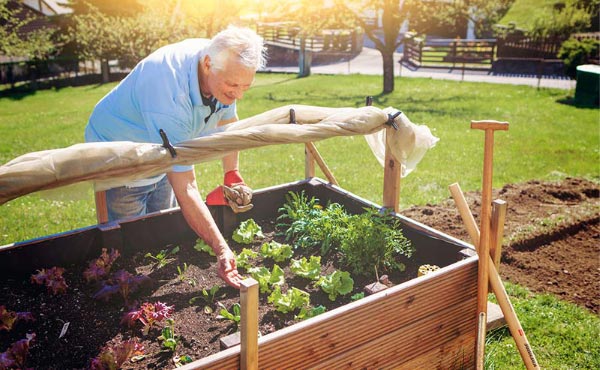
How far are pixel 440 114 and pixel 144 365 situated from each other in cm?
998

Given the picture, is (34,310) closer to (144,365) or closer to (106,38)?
(144,365)

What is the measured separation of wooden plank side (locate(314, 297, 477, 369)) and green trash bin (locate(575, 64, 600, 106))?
35.6 ft

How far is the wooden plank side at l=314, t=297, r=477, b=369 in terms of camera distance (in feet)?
7.74

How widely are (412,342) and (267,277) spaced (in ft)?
2.91

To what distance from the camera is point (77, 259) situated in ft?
10.2

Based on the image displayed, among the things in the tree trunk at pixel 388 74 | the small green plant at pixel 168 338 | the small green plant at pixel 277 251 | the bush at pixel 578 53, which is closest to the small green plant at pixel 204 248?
the small green plant at pixel 277 251

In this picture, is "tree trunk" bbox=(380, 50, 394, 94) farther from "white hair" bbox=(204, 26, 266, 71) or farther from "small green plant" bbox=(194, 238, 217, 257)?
"white hair" bbox=(204, 26, 266, 71)

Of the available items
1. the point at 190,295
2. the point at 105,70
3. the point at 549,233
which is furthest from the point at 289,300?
the point at 105,70

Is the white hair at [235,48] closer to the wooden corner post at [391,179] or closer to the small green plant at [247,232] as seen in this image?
the wooden corner post at [391,179]

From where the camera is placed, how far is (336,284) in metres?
2.86

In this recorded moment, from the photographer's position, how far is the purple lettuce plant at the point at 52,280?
2756 millimetres

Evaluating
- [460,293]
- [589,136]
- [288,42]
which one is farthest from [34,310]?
[288,42]

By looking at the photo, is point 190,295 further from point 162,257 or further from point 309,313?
point 309,313

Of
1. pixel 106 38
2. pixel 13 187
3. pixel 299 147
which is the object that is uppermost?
pixel 106 38
